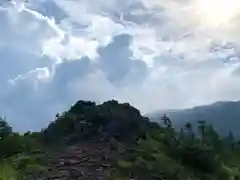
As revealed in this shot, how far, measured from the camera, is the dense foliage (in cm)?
3253

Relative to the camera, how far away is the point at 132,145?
37.2 m

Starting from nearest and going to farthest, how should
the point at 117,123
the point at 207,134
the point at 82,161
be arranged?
the point at 82,161 → the point at 117,123 → the point at 207,134

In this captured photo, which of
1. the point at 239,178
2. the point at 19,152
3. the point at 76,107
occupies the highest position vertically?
the point at 76,107

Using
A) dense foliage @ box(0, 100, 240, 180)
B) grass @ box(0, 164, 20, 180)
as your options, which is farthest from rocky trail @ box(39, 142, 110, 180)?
grass @ box(0, 164, 20, 180)

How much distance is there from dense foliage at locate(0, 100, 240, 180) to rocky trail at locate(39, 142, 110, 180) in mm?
742

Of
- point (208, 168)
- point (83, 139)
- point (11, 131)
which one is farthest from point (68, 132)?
point (208, 168)

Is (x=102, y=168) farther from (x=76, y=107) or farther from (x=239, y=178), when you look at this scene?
(x=76, y=107)

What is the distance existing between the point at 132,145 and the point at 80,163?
4.98 metres

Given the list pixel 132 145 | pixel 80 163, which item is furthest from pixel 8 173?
pixel 132 145

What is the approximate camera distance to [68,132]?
4112 cm

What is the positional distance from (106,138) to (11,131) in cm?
1132

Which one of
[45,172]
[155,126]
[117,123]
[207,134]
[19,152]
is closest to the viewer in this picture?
[45,172]

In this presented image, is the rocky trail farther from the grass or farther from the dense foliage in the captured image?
the grass

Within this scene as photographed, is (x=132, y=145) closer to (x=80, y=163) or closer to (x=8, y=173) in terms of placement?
(x=80, y=163)
